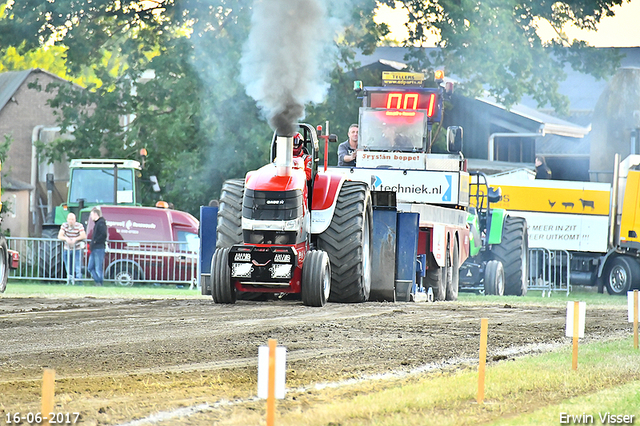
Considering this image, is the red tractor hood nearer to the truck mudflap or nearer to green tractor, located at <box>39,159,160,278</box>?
the truck mudflap

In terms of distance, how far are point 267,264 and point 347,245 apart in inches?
53.0

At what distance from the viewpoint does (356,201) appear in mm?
14125

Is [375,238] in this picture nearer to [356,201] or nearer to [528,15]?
[356,201]

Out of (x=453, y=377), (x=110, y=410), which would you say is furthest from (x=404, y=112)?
(x=110, y=410)

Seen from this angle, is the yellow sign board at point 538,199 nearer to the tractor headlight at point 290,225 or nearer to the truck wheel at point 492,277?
the truck wheel at point 492,277

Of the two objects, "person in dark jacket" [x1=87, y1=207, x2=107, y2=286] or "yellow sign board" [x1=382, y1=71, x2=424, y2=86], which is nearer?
"yellow sign board" [x1=382, y1=71, x2=424, y2=86]

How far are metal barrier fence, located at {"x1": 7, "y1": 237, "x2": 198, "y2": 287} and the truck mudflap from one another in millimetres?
11888

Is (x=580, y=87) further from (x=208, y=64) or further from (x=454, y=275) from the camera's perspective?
(x=454, y=275)

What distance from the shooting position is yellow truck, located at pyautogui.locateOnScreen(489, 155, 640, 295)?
87.6 feet

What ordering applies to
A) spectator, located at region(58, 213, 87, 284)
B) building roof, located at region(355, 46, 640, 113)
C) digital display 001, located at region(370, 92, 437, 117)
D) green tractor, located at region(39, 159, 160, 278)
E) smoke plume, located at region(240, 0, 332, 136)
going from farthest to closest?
building roof, located at region(355, 46, 640, 113)
green tractor, located at region(39, 159, 160, 278)
spectator, located at region(58, 213, 87, 284)
digital display 001, located at region(370, 92, 437, 117)
smoke plume, located at region(240, 0, 332, 136)

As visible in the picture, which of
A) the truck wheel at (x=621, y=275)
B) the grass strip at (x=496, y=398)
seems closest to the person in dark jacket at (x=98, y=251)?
the truck wheel at (x=621, y=275)

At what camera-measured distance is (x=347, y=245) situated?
13789 mm

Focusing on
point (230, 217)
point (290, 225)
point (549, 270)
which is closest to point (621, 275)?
point (549, 270)

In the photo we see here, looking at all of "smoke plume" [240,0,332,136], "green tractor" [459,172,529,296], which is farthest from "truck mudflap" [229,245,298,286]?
"green tractor" [459,172,529,296]
